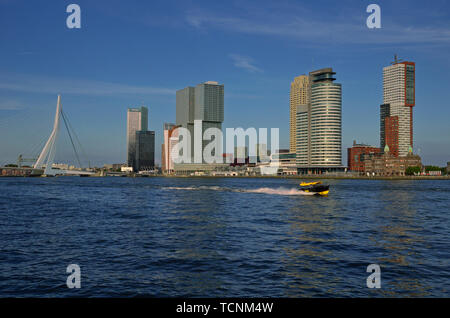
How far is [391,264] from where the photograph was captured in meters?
20.7

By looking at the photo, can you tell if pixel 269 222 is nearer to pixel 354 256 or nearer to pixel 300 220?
pixel 300 220

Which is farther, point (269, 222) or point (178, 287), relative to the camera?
point (269, 222)

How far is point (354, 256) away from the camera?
22.5 metres

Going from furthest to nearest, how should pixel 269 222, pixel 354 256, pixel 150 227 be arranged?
pixel 269 222 < pixel 150 227 < pixel 354 256

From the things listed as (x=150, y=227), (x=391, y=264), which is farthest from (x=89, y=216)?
(x=391, y=264)

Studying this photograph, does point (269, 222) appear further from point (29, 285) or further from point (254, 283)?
point (29, 285)
